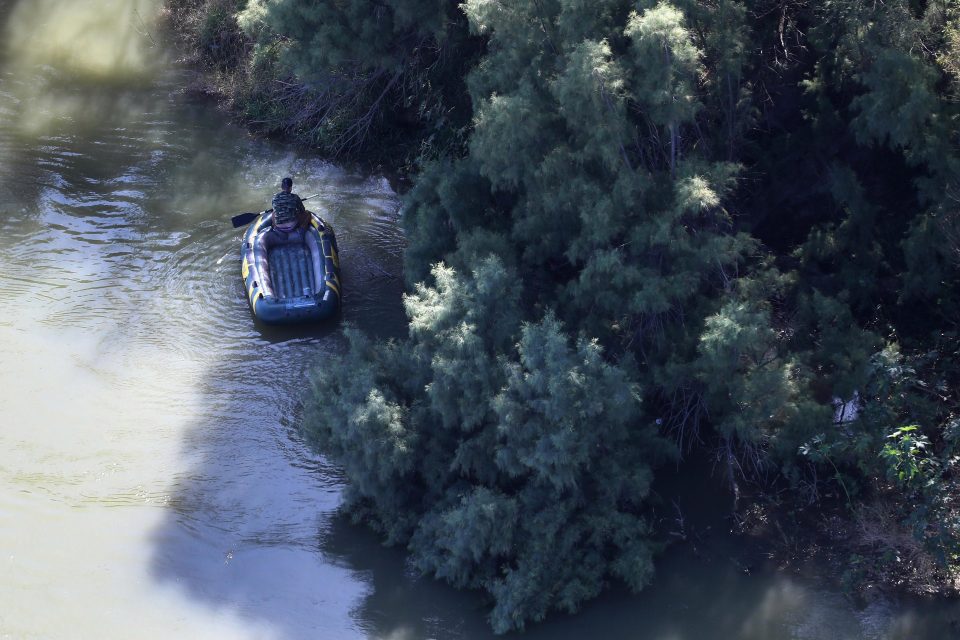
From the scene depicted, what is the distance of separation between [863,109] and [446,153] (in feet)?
20.1

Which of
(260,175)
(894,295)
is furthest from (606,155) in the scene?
(260,175)

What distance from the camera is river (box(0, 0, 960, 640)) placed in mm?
9805

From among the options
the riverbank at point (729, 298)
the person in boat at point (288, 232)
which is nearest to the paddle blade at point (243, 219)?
the person in boat at point (288, 232)

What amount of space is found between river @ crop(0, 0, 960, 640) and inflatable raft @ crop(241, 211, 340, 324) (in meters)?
0.48

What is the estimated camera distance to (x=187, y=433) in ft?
40.0

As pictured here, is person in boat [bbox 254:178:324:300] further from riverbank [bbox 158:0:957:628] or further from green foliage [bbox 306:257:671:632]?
green foliage [bbox 306:257:671:632]

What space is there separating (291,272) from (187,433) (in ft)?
11.4

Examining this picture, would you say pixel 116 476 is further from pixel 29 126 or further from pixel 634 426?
pixel 29 126

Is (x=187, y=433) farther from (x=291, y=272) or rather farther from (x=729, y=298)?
(x=729, y=298)

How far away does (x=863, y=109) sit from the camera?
1057 centimetres

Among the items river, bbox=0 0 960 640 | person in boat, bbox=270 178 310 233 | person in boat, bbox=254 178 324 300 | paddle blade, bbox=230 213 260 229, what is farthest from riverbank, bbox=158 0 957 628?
paddle blade, bbox=230 213 260 229

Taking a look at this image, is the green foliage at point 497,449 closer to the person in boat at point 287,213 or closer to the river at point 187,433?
the river at point 187,433

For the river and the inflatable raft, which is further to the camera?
the inflatable raft

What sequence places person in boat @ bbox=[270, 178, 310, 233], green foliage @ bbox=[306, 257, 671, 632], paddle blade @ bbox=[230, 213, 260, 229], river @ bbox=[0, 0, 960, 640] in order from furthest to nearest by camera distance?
1. paddle blade @ bbox=[230, 213, 260, 229]
2. person in boat @ bbox=[270, 178, 310, 233]
3. river @ bbox=[0, 0, 960, 640]
4. green foliage @ bbox=[306, 257, 671, 632]
